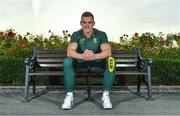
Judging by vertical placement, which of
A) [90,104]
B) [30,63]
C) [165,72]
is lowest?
[90,104]

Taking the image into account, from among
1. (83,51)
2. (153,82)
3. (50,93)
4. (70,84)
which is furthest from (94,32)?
(153,82)

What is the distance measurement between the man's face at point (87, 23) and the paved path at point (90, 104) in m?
1.30

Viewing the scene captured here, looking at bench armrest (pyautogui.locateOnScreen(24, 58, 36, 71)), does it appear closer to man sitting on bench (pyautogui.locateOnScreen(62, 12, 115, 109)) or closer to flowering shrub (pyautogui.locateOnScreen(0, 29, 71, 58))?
man sitting on bench (pyautogui.locateOnScreen(62, 12, 115, 109))

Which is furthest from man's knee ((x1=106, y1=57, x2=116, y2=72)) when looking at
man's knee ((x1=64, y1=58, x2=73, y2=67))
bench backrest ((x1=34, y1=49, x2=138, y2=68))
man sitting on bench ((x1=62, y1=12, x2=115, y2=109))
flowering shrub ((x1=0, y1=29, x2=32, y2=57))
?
flowering shrub ((x1=0, y1=29, x2=32, y2=57))

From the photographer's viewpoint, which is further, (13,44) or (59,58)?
(13,44)

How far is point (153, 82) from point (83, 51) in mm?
2957

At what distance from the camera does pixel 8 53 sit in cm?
1502

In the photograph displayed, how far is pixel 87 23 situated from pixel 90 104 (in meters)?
1.41

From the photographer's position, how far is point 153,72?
1367 cm

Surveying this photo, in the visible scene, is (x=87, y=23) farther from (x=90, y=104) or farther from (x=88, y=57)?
(x=90, y=104)

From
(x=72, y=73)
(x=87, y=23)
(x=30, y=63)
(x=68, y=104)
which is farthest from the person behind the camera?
(x=30, y=63)

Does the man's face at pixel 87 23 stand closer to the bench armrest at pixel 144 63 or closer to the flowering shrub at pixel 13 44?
the bench armrest at pixel 144 63

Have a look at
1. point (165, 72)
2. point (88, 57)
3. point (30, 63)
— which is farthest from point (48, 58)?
point (165, 72)

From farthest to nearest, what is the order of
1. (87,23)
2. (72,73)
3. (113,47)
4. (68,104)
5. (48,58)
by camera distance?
(113,47)
(48,58)
(87,23)
(72,73)
(68,104)
